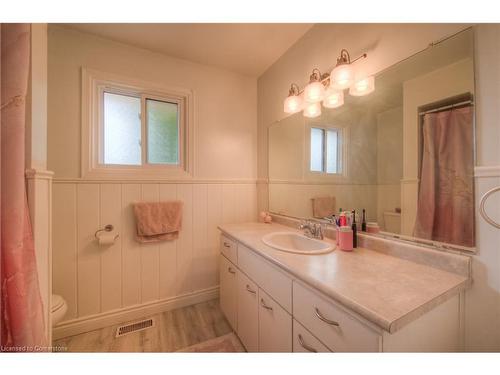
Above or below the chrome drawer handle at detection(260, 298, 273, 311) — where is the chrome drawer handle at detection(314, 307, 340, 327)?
above

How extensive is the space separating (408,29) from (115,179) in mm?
2137

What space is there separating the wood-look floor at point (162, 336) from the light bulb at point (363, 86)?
194 cm

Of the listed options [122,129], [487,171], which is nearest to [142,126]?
[122,129]

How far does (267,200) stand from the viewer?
2.07 metres

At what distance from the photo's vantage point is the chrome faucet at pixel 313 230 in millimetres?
1329

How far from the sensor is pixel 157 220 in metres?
1.71

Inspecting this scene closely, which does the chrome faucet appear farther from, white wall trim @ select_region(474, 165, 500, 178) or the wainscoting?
the wainscoting

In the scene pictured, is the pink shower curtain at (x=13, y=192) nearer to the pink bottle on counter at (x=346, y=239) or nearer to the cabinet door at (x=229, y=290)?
the cabinet door at (x=229, y=290)

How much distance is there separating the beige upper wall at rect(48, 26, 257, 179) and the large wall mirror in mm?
868

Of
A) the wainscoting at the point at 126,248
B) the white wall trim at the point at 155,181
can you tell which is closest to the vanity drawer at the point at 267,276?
the wainscoting at the point at 126,248

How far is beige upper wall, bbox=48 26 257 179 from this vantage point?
57.2 inches

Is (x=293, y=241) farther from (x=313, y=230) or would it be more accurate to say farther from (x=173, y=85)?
(x=173, y=85)

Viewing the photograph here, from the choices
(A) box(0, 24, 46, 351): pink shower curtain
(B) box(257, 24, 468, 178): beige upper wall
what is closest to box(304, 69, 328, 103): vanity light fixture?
(B) box(257, 24, 468, 178): beige upper wall

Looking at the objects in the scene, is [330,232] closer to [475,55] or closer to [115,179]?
[475,55]
